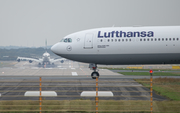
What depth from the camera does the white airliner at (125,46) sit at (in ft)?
90.0

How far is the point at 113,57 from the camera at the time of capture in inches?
1107

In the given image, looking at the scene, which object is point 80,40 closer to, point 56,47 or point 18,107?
point 56,47

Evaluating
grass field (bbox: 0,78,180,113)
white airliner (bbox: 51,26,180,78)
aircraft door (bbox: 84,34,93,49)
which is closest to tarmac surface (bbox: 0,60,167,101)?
grass field (bbox: 0,78,180,113)

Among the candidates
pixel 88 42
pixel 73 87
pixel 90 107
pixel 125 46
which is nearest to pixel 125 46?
pixel 125 46

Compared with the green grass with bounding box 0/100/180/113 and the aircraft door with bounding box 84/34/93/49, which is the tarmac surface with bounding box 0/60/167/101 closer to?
the green grass with bounding box 0/100/180/113

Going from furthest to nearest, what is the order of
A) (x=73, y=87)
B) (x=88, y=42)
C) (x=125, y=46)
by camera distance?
(x=88, y=42) → (x=125, y=46) → (x=73, y=87)

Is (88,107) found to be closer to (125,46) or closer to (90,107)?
(90,107)

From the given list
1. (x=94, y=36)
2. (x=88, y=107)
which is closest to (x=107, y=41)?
(x=94, y=36)

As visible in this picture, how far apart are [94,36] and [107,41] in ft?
5.13

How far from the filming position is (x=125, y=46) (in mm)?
27734

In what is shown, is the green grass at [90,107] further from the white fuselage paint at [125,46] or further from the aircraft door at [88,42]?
the aircraft door at [88,42]

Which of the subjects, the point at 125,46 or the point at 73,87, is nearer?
the point at 73,87

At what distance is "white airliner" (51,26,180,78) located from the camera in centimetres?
2744

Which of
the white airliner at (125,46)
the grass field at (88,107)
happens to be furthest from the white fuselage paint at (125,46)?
the grass field at (88,107)
